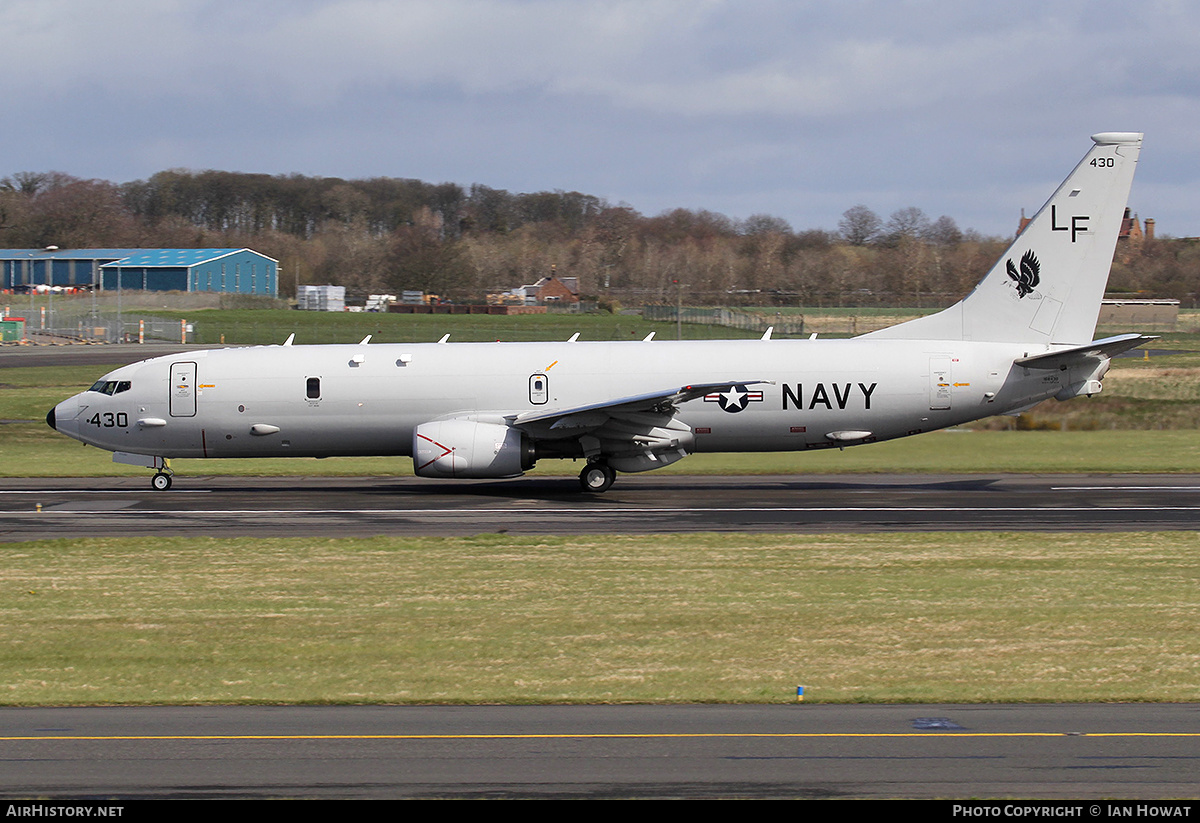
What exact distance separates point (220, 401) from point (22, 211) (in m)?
140

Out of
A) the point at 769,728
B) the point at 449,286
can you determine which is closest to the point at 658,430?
the point at 769,728

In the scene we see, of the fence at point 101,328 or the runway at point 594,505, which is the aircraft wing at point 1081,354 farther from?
the fence at point 101,328

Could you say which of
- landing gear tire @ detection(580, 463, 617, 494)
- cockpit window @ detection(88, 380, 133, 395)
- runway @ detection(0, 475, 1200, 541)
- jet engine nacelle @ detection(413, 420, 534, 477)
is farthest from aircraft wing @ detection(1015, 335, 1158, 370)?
cockpit window @ detection(88, 380, 133, 395)

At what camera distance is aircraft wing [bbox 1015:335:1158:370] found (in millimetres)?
26953

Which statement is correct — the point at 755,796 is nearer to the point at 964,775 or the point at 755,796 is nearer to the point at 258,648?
the point at 964,775

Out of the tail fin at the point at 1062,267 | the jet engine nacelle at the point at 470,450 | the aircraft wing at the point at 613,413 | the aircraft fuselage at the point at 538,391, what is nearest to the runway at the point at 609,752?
the aircraft wing at the point at 613,413

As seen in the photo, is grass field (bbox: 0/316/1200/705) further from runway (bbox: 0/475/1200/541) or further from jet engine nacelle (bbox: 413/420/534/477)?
jet engine nacelle (bbox: 413/420/534/477)

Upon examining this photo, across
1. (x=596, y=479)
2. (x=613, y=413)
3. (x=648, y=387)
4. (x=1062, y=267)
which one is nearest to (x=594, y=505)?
(x=596, y=479)

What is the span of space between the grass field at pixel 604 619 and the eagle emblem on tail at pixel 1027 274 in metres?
9.57

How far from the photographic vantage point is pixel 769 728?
1104cm

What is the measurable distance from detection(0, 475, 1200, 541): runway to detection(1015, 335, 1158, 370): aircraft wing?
315cm

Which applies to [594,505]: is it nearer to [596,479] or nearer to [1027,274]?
[596,479]

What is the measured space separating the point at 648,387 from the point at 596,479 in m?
2.64

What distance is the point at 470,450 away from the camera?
91.2 feet
